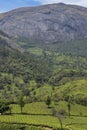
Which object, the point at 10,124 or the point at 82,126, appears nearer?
the point at 10,124

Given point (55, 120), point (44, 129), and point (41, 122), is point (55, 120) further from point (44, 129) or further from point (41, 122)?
point (44, 129)

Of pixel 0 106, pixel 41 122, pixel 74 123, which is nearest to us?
pixel 41 122

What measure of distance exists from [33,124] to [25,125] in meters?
4.16

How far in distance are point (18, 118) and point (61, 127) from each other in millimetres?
30069

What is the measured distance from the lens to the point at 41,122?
548 ft

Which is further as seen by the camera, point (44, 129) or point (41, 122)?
point (41, 122)

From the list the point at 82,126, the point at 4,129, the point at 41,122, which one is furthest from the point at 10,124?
the point at 82,126

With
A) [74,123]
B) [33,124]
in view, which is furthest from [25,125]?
[74,123]

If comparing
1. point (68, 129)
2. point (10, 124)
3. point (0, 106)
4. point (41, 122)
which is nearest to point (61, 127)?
point (68, 129)

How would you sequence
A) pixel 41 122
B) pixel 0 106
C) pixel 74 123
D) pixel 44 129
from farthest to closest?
pixel 0 106, pixel 74 123, pixel 41 122, pixel 44 129

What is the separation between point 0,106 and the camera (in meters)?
194

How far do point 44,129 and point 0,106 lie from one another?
4898cm

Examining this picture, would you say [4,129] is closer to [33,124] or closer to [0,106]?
[33,124]

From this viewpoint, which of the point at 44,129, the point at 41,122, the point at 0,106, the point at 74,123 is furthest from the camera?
the point at 0,106
